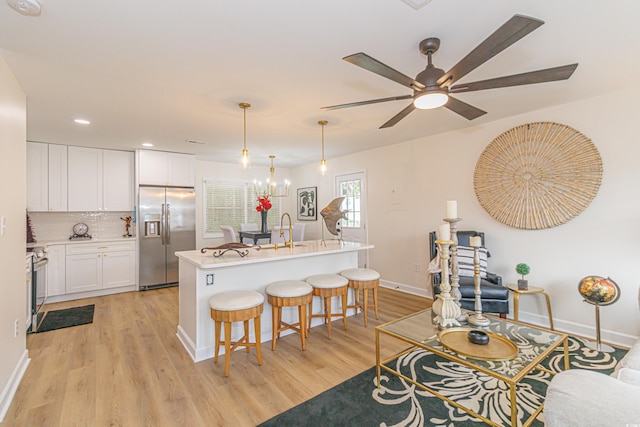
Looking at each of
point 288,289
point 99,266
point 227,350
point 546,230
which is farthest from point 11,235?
point 546,230

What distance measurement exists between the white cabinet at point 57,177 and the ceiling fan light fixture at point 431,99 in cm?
552

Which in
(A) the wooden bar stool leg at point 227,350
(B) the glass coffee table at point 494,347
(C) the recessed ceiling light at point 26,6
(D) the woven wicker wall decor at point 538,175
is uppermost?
(C) the recessed ceiling light at point 26,6

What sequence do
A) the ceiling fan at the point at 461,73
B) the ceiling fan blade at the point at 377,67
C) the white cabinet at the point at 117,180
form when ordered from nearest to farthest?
the ceiling fan at the point at 461,73 → the ceiling fan blade at the point at 377,67 → the white cabinet at the point at 117,180

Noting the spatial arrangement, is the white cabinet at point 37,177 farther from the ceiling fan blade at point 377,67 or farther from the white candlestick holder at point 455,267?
the white candlestick holder at point 455,267

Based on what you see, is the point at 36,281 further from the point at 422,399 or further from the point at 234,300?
the point at 422,399

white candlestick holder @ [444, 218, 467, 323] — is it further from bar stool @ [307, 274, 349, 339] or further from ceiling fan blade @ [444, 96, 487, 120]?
bar stool @ [307, 274, 349, 339]

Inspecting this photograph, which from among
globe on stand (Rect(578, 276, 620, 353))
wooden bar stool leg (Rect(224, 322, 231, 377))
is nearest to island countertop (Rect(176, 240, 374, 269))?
wooden bar stool leg (Rect(224, 322, 231, 377))

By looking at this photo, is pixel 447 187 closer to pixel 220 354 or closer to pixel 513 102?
pixel 513 102

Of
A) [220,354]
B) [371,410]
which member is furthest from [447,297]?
[220,354]

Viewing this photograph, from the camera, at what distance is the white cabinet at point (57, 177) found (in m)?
4.62

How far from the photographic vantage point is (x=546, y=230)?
3.37 metres

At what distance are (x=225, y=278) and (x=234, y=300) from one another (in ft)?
1.42

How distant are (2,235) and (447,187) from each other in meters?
4.74

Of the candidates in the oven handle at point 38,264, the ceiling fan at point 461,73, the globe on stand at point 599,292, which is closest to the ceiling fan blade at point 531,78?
the ceiling fan at point 461,73
